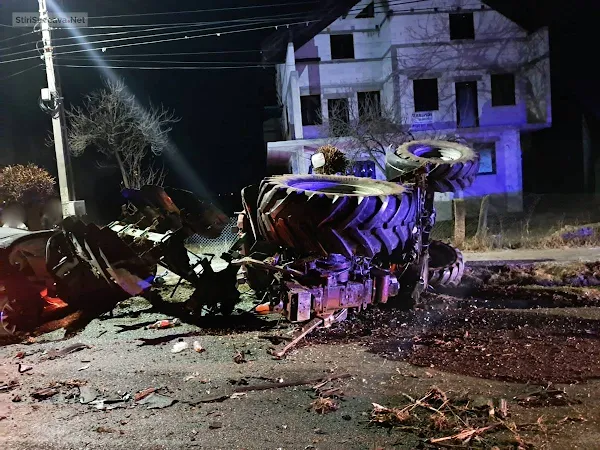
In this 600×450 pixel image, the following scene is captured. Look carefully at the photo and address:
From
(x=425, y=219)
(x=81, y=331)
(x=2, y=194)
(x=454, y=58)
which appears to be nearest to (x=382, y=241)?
(x=425, y=219)

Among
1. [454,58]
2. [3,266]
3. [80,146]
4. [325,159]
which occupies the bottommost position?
[3,266]

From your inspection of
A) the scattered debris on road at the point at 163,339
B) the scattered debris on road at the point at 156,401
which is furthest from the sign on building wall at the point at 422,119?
the scattered debris on road at the point at 156,401

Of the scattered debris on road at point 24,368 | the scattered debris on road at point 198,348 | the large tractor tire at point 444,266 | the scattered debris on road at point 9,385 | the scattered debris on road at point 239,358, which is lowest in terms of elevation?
the scattered debris on road at point 198,348

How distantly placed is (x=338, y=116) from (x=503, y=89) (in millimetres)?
8289

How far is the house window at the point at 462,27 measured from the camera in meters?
22.4

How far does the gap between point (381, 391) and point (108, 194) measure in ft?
91.6

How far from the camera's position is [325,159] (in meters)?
7.34

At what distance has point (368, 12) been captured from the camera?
23.0 m

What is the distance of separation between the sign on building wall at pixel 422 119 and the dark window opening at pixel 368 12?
5.34 meters

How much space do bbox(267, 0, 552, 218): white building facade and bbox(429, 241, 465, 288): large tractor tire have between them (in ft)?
48.2

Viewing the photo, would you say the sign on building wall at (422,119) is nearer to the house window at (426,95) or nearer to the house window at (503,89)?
the house window at (426,95)

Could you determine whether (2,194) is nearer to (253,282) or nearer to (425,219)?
(253,282)

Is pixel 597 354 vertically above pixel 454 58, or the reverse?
pixel 454 58

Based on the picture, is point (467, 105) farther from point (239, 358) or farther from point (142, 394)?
point (142, 394)
